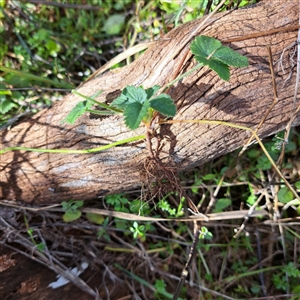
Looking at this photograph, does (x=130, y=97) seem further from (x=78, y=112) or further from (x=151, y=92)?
(x=78, y=112)

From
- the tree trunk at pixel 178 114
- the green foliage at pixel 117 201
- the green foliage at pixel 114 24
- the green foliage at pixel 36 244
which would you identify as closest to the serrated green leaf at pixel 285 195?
the tree trunk at pixel 178 114

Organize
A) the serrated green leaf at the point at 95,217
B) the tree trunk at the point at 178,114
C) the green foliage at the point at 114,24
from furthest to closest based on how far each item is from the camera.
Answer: the green foliage at the point at 114,24
the serrated green leaf at the point at 95,217
the tree trunk at the point at 178,114

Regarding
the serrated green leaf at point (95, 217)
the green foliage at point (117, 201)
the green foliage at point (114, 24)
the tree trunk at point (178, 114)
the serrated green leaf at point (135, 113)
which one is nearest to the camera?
the serrated green leaf at point (135, 113)

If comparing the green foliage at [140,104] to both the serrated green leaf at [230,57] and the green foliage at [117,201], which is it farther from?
the green foliage at [117,201]

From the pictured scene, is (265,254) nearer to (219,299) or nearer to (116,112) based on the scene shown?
(219,299)

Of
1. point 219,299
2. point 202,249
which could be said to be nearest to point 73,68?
point 202,249

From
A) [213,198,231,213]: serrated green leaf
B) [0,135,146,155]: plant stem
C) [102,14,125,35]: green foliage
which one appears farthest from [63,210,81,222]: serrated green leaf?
[102,14,125,35]: green foliage
